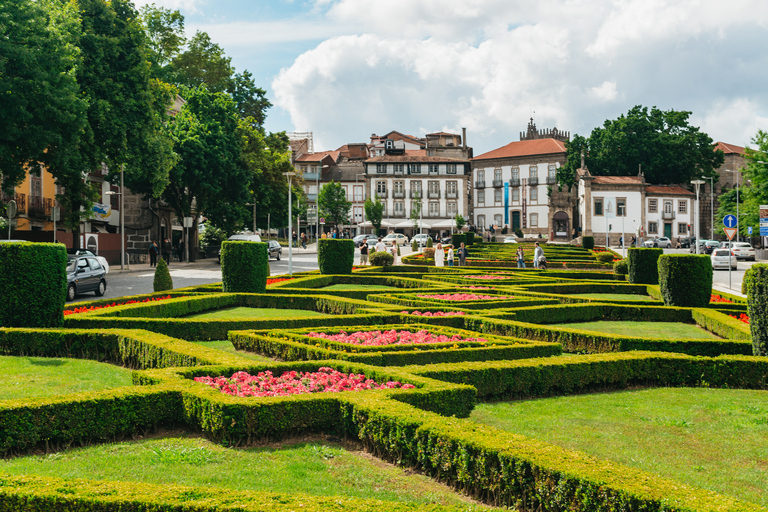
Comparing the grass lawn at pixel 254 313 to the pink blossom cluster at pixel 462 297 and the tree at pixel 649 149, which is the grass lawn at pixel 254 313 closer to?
the pink blossom cluster at pixel 462 297

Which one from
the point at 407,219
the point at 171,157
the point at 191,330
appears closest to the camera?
the point at 191,330

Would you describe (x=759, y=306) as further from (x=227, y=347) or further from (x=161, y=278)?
(x=161, y=278)

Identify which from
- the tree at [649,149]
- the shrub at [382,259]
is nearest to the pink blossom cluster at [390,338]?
the shrub at [382,259]

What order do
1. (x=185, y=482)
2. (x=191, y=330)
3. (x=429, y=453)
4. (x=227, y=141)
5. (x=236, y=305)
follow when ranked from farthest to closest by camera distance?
(x=227, y=141) < (x=236, y=305) < (x=191, y=330) < (x=429, y=453) < (x=185, y=482)

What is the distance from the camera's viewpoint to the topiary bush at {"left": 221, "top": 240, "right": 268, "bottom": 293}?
1808 centimetres

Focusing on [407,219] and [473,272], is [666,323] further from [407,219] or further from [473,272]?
[407,219]

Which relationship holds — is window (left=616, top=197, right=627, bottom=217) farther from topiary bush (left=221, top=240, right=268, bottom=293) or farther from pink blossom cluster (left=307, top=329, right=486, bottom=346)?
pink blossom cluster (left=307, top=329, right=486, bottom=346)

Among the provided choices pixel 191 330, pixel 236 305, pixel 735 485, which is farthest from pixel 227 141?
pixel 735 485

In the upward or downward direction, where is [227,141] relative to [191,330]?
upward

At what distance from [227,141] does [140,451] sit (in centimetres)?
3749

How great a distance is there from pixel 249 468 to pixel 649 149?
257ft

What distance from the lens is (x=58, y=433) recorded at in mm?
5941

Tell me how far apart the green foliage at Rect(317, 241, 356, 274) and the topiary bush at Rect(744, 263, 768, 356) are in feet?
52.7

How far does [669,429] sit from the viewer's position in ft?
22.1
